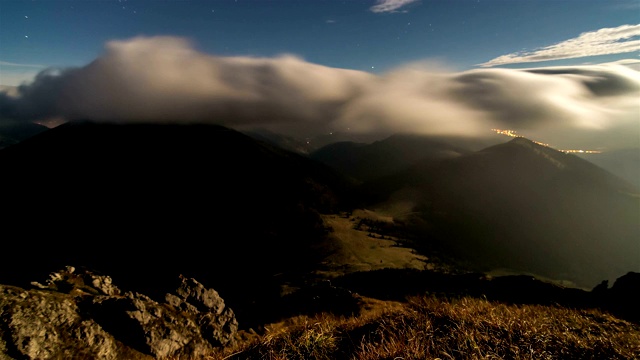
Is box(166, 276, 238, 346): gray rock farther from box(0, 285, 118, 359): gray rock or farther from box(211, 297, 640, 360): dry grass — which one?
box(211, 297, 640, 360): dry grass

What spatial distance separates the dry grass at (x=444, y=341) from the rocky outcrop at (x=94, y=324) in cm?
642

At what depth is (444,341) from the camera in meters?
5.10

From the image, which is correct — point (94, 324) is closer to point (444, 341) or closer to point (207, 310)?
point (207, 310)

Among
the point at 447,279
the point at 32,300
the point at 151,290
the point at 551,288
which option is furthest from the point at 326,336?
the point at 447,279

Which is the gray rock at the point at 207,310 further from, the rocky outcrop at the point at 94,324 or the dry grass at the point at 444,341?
the dry grass at the point at 444,341

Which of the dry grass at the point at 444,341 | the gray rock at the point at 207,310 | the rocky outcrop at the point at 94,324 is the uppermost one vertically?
the dry grass at the point at 444,341

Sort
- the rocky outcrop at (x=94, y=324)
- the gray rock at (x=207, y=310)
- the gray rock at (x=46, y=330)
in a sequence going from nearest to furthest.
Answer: the gray rock at (x=46, y=330) < the rocky outcrop at (x=94, y=324) < the gray rock at (x=207, y=310)

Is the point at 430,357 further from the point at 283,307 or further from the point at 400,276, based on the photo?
the point at 400,276

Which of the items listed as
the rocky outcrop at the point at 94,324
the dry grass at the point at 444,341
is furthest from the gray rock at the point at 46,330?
the dry grass at the point at 444,341

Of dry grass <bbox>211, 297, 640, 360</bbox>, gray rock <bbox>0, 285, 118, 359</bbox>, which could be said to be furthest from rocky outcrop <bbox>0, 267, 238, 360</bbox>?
dry grass <bbox>211, 297, 640, 360</bbox>

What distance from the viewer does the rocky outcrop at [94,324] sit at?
15.7 meters

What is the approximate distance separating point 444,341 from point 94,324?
2223cm

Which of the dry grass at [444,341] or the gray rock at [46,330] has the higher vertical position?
the dry grass at [444,341]

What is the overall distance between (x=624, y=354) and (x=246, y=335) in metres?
27.2
